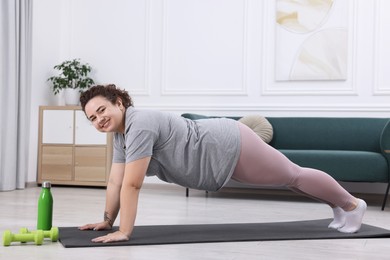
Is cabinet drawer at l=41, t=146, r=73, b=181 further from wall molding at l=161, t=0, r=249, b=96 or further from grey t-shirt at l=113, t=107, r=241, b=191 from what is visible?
grey t-shirt at l=113, t=107, r=241, b=191

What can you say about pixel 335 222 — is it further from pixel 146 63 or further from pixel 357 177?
pixel 146 63

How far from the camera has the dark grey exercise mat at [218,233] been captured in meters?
2.42

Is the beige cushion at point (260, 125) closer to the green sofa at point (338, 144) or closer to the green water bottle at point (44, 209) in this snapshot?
the green sofa at point (338, 144)

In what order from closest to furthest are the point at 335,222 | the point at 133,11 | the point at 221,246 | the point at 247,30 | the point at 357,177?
the point at 221,246
the point at 335,222
the point at 357,177
the point at 247,30
the point at 133,11

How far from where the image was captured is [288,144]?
15.8 ft

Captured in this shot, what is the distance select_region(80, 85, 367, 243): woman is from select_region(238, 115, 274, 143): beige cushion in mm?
2071

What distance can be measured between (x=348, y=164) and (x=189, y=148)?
6.74ft

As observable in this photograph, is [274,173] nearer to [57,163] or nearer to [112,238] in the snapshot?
[112,238]

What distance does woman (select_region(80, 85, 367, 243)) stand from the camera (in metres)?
2.31

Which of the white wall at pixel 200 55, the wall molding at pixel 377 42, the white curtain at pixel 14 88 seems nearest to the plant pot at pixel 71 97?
the white wall at pixel 200 55

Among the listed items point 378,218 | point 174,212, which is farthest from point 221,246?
point 378,218

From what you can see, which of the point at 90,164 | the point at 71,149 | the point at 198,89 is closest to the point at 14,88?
the point at 71,149

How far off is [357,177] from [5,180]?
116 inches

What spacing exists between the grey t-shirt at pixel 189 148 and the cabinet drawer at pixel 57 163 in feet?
9.30
